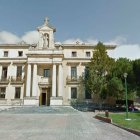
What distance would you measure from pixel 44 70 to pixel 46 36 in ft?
20.5

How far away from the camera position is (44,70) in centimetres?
3809

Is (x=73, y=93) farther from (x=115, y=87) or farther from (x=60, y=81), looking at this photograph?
(x=115, y=87)

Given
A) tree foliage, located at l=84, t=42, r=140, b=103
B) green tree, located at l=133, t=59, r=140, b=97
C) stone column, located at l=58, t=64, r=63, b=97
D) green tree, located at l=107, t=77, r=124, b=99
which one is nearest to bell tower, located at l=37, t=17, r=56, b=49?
stone column, located at l=58, t=64, r=63, b=97

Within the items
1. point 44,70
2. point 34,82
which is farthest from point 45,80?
point 34,82

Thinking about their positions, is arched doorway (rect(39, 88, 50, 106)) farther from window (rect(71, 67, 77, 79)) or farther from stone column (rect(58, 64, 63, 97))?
window (rect(71, 67, 77, 79))

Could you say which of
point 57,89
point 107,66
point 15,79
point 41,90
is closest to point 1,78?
point 15,79

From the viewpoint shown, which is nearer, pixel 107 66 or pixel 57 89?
pixel 107 66

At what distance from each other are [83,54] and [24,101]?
13.6 meters

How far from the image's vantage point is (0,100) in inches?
1475

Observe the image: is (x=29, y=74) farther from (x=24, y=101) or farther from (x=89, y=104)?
(x=89, y=104)

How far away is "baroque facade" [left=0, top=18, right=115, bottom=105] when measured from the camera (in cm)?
3600

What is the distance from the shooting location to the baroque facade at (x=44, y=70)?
36000 mm

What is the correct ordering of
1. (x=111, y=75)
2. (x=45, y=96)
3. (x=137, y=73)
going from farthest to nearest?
(x=45, y=96)
(x=111, y=75)
(x=137, y=73)

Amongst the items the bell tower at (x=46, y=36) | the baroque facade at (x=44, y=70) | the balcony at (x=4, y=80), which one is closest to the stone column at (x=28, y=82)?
the baroque facade at (x=44, y=70)
